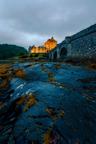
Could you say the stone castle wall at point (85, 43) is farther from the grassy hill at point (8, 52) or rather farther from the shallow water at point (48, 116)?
the grassy hill at point (8, 52)

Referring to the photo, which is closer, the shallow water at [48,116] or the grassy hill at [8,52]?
the shallow water at [48,116]

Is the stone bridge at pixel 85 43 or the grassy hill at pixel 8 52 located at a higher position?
the stone bridge at pixel 85 43

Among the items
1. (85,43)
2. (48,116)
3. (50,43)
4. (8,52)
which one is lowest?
(8,52)

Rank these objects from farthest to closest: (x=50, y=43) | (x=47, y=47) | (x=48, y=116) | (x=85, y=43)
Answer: (x=47, y=47) → (x=50, y=43) → (x=85, y=43) → (x=48, y=116)

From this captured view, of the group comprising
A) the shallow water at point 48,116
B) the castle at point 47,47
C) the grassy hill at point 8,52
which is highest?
the shallow water at point 48,116

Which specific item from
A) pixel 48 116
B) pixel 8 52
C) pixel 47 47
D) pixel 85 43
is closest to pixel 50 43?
pixel 47 47

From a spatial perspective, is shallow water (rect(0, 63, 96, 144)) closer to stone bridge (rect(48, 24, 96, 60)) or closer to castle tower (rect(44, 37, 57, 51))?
stone bridge (rect(48, 24, 96, 60))

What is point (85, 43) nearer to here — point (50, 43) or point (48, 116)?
point (48, 116)

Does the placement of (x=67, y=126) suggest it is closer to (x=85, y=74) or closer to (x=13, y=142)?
(x=13, y=142)

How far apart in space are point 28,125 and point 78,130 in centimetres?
89

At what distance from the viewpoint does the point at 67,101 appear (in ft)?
14.6

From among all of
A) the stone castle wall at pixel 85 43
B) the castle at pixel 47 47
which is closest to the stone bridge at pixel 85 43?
the stone castle wall at pixel 85 43

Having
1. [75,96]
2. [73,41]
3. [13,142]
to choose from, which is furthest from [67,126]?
[73,41]

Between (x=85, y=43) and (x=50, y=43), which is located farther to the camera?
(x=50, y=43)
